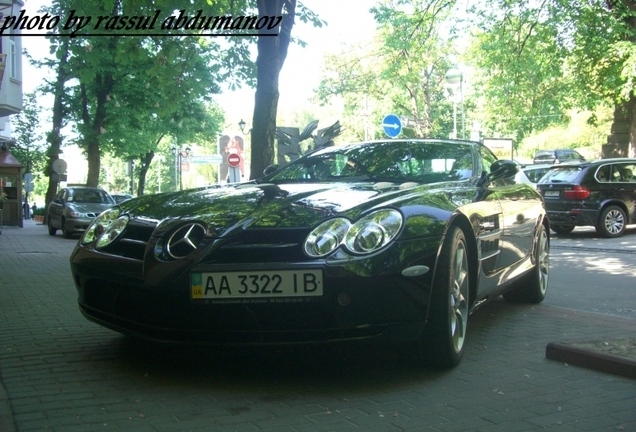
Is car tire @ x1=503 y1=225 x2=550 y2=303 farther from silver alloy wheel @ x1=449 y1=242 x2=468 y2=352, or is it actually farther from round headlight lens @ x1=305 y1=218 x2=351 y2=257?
round headlight lens @ x1=305 y1=218 x2=351 y2=257

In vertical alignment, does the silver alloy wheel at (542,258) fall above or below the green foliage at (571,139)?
below

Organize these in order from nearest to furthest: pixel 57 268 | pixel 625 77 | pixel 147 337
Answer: pixel 147 337
pixel 57 268
pixel 625 77

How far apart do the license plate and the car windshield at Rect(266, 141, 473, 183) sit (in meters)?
1.59

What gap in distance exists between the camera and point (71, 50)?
13.0m

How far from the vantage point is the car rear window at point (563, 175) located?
50.3ft

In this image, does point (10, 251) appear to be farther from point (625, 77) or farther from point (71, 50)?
point (625, 77)

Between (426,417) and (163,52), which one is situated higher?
(163,52)

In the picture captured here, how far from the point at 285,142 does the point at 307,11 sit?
348cm

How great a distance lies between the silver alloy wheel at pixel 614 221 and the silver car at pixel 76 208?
1336 cm

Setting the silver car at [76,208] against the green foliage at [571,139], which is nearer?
the silver car at [76,208]

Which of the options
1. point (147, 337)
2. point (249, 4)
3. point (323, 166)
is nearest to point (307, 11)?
point (249, 4)

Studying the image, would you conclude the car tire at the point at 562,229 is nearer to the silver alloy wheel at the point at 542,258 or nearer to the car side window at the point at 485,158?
the silver alloy wheel at the point at 542,258

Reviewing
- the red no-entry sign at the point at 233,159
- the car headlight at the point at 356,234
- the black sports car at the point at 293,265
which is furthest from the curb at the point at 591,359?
the red no-entry sign at the point at 233,159

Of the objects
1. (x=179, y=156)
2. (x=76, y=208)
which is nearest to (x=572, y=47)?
(x=76, y=208)
